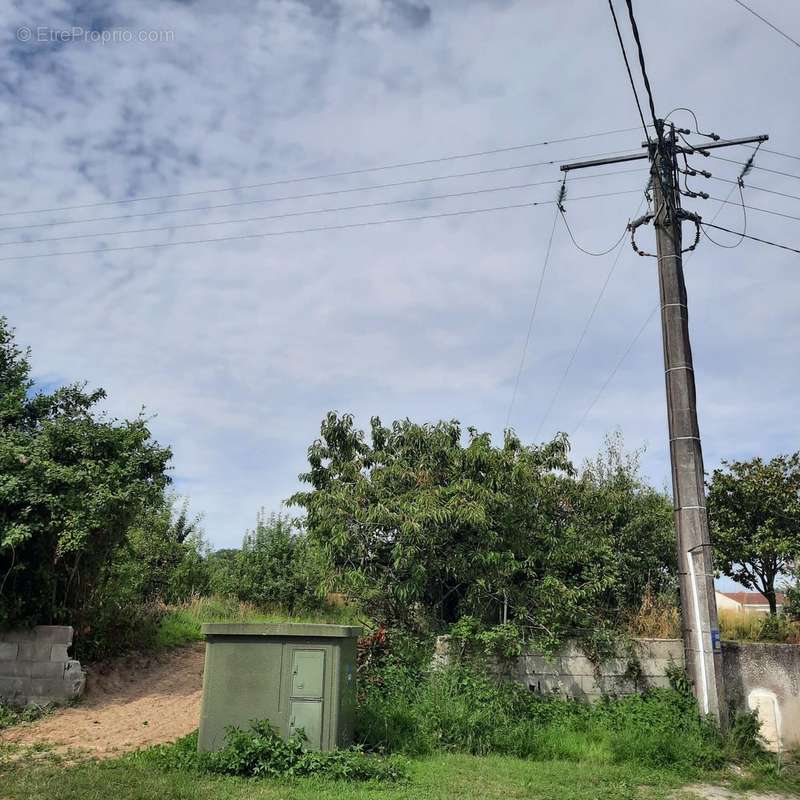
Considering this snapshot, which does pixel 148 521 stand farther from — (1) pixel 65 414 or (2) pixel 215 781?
(2) pixel 215 781

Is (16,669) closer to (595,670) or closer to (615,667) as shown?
(595,670)

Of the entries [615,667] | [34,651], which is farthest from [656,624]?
[34,651]

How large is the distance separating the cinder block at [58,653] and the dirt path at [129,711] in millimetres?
698

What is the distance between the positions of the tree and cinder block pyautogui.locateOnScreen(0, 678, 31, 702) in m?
13.9

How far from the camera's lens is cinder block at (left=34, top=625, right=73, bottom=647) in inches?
398

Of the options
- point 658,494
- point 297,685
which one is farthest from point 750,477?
point 297,685

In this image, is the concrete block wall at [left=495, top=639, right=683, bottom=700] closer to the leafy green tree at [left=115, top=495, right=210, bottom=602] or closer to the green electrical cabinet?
the green electrical cabinet

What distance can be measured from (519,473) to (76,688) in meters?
7.08

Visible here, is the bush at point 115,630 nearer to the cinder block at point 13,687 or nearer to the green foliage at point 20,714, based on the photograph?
the cinder block at point 13,687

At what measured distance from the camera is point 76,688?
10.1 m

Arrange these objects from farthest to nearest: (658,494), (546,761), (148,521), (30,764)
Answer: (148,521), (658,494), (546,761), (30,764)

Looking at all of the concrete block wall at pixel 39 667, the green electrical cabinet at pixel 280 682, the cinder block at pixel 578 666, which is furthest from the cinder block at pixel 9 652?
the cinder block at pixel 578 666

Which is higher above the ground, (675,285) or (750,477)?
(675,285)

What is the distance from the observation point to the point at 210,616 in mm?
15633
